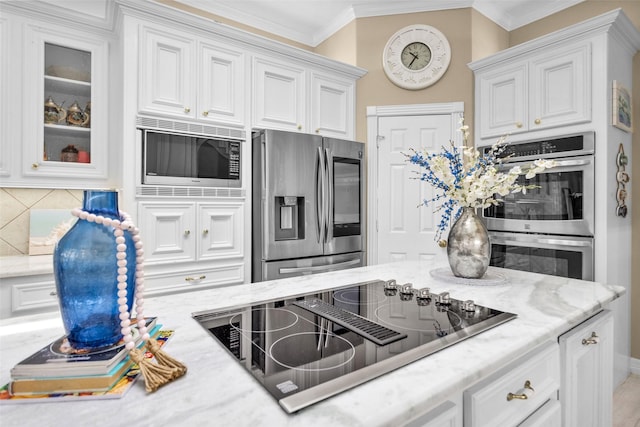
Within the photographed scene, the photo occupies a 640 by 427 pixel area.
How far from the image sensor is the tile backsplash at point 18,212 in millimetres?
2354

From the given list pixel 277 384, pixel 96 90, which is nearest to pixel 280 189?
pixel 96 90

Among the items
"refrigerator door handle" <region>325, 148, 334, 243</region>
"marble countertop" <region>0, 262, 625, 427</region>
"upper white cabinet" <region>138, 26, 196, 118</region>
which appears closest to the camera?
"marble countertop" <region>0, 262, 625, 427</region>

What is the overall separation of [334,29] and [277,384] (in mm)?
3574

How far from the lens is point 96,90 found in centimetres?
252

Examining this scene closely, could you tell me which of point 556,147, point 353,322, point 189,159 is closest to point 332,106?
point 189,159

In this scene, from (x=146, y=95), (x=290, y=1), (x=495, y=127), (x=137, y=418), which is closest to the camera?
(x=137, y=418)

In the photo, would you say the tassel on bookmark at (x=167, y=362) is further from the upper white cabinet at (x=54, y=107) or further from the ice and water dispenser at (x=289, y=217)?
the upper white cabinet at (x=54, y=107)

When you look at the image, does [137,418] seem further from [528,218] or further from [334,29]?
[334,29]

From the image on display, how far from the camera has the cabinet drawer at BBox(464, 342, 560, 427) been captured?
0.81 m

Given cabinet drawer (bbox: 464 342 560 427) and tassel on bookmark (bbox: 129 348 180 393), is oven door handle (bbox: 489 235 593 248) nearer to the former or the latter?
cabinet drawer (bbox: 464 342 560 427)

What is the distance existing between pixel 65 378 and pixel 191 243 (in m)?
1.80

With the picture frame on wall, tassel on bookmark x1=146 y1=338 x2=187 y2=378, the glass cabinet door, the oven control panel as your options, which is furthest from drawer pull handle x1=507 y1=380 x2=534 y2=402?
the glass cabinet door

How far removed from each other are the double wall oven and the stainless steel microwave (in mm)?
1985

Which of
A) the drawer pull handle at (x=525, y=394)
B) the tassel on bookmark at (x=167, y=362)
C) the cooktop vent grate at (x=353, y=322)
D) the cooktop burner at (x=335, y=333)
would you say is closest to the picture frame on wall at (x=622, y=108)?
the cooktop burner at (x=335, y=333)
